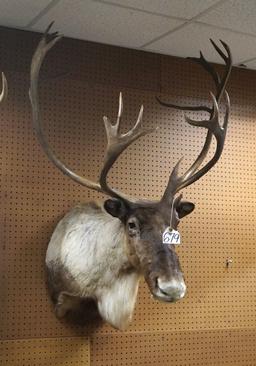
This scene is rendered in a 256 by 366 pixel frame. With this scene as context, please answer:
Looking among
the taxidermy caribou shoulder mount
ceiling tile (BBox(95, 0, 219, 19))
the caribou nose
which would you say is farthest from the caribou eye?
ceiling tile (BBox(95, 0, 219, 19))

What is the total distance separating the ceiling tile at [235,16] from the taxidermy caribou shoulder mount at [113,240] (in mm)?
508

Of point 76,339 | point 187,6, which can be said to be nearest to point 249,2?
point 187,6

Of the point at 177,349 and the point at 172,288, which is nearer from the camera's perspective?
the point at 172,288

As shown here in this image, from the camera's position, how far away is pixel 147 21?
10.7ft

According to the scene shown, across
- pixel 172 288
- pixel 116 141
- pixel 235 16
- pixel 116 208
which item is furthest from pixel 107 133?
pixel 235 16

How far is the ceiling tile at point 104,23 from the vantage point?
308 cm

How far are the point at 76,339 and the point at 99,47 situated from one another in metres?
1.68

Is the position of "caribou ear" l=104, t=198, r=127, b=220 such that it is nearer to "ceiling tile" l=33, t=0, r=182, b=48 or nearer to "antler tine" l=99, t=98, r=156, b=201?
"antler tine" l=99, t=98, r=156, b=201

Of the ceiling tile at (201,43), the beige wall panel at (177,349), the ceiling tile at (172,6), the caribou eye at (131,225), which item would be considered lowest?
the beige wall panel at (177,349)

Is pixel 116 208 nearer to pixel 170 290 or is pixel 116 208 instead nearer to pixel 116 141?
pixel 116 141

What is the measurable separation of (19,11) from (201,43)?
1100mm

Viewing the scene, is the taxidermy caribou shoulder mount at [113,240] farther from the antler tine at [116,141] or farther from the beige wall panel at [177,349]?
the beige wall panel at [177,349]

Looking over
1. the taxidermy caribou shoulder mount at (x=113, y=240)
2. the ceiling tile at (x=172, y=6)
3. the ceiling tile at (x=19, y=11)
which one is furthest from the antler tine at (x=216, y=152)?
the ceiling tile at (x=19, y=11)

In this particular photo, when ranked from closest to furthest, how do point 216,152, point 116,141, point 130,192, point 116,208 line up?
point 116,141, point 116,208, point 216,152, point 130,192
